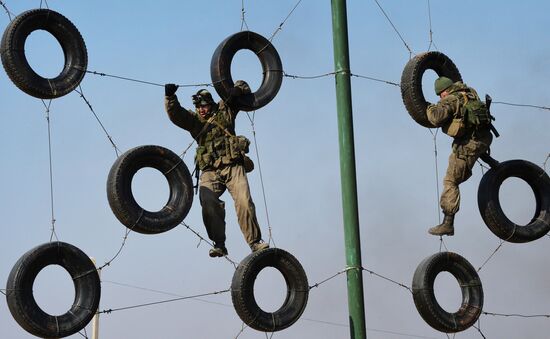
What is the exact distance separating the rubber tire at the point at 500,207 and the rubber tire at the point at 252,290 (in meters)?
2.95

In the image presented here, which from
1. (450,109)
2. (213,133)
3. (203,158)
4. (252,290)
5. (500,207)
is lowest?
(252,290)

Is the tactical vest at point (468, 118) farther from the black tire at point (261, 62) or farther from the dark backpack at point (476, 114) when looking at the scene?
the black tire at point (261, 62)

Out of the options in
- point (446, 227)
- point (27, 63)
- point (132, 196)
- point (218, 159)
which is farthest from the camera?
point (446, 227)

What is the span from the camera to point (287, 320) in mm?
15945

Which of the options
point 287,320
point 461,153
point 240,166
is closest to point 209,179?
point 240,166

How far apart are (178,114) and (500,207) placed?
4.50m

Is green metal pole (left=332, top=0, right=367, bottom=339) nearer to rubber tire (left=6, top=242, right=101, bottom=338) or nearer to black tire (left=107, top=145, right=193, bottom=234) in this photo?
black tire (left=107, top=145, right=193, bottom=234)

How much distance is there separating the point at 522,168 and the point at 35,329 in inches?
280

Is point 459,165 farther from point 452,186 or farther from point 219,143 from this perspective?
point 219,143

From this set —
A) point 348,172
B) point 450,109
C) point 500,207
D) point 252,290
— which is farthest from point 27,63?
point 500,207

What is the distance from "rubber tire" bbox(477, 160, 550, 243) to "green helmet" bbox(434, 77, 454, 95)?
1.27m

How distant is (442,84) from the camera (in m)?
18.0

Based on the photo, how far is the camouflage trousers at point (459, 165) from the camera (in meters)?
17.4

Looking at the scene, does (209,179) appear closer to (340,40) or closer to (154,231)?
(154,231)
